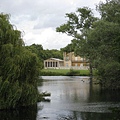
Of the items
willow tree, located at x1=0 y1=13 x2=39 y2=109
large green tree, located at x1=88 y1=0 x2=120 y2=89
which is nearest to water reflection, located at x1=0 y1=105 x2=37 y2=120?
willow tree, located at x1=0 y1=13 x2=39 y2=109

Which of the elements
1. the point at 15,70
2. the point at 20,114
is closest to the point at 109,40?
the point at 15,70

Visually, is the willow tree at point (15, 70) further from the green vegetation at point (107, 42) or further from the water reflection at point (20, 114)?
the green vegetation at point (107, 42)

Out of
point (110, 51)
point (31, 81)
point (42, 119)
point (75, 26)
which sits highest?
point (75, 26)

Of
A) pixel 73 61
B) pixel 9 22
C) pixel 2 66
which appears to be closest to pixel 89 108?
pixel 2 66

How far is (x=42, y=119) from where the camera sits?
1939 centimetres

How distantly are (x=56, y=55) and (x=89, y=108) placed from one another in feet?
390

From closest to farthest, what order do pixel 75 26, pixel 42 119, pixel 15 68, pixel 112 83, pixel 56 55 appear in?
pixel 42 119 < pixel 15 68 < pixel 112 83 < pixel 75 26 < pixel 56 55

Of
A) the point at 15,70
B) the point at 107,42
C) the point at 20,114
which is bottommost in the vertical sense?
the point at 20,114

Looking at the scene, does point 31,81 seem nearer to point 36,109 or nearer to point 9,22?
point 36,109

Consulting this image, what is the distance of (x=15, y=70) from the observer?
22.1 m

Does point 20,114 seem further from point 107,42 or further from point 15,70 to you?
point 107,42

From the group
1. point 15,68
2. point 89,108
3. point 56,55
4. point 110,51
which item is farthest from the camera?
point 56,55

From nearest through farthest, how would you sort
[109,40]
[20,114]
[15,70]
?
[20,114] → [15,70] → [109,40]

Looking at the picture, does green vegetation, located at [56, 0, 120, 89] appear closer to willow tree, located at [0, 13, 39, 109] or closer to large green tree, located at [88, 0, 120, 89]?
large green tree, located at [88, 0, 120, 89]
